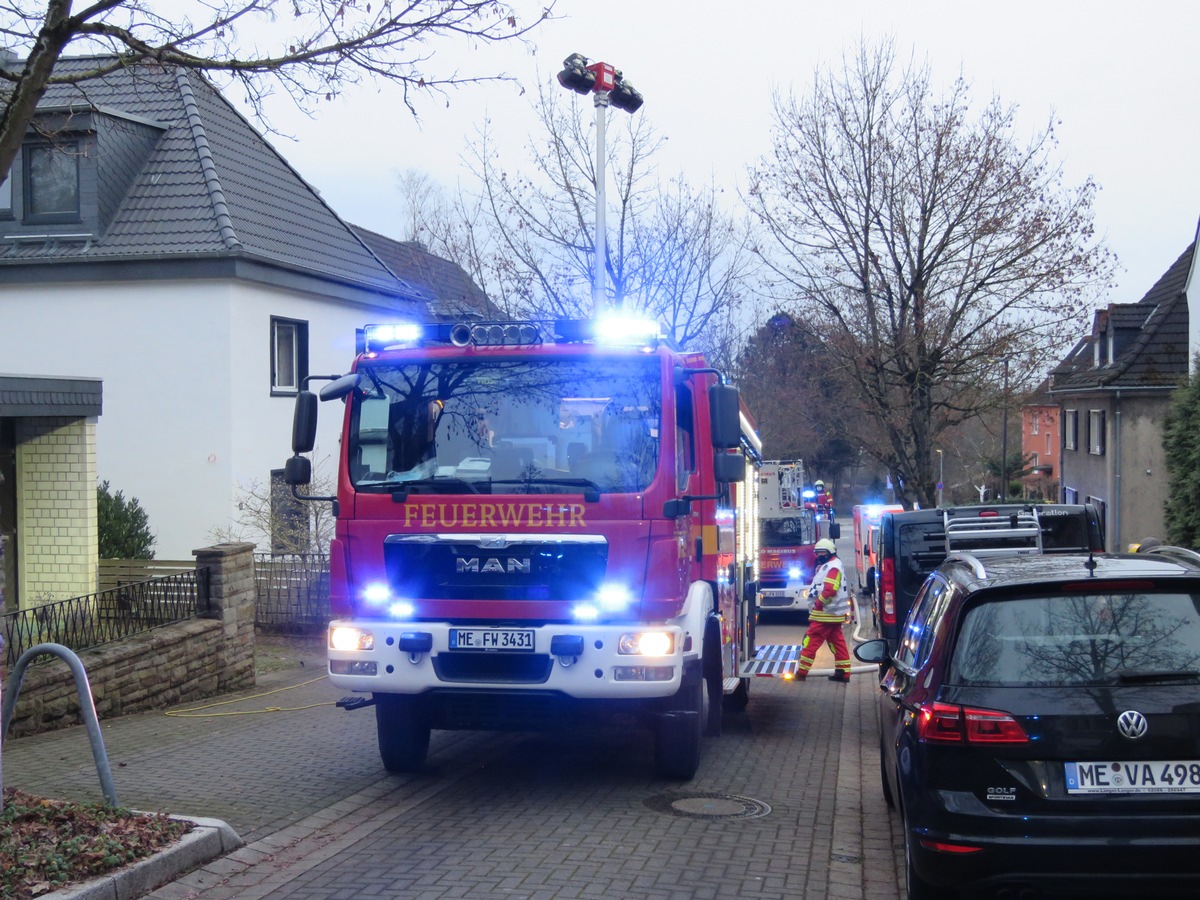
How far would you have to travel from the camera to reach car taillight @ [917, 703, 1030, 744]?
4.83 m

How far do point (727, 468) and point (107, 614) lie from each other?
20.3ft

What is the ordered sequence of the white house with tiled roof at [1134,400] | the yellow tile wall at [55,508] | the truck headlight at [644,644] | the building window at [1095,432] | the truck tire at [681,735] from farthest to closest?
the building window at [1095,432] → the white house with tiled roof at [1134,400] → the yellow tile wall at [55,508] → the truck tire at [681,735] → the truck headlight at [644,644]

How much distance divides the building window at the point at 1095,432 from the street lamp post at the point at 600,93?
23.2m

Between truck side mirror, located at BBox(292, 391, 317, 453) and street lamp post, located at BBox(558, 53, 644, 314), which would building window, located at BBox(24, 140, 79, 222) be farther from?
truck side mirror, located at BBox(292, 391, 317, 453)

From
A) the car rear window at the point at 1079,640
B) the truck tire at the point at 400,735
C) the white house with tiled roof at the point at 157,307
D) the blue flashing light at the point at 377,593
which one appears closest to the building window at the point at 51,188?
the white house with tiled roof at the point at 157,307

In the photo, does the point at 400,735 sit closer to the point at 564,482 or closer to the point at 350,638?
the point at 350,638

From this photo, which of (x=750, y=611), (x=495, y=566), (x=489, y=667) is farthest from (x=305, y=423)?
(x=750, y=611)

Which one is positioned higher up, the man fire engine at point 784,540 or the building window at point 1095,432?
the building window at point 1095,432

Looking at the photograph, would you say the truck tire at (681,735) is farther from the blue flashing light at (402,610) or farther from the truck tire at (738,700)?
the truck tire at (738,700)

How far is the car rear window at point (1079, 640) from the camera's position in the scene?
194 inches

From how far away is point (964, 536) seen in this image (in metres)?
11.4

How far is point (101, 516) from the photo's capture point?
16.4 m

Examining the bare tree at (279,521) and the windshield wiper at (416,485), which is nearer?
the windshield wiper at (416,485)

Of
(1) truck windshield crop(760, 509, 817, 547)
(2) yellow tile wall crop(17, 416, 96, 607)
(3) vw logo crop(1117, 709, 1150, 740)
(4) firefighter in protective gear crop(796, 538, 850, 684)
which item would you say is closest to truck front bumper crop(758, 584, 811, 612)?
(1) truck windshield crop(760, 509, 817, 547)
